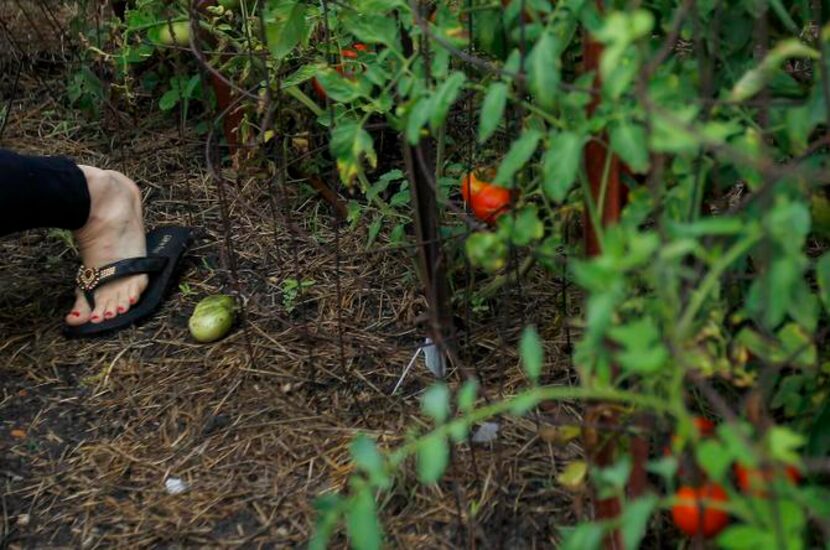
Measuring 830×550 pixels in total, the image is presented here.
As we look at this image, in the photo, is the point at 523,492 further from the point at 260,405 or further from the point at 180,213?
the point at 180,213

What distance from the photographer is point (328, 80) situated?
159 centimetres

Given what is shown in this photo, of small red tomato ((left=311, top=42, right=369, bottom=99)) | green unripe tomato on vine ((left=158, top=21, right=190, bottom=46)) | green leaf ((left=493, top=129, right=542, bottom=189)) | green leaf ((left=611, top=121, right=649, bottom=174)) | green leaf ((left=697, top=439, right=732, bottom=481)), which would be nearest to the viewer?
green leaf ((left=697, top=439, right=732, bottom=481))

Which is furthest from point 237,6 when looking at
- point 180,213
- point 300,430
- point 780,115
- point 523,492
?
point 780,115

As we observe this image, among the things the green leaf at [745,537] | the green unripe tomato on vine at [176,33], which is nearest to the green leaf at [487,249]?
the green leaf at [745,537]

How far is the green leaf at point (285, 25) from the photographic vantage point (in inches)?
74.7

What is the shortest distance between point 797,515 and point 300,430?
112 cm

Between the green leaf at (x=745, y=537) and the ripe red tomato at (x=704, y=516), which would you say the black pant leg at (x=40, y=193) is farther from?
the green leaf at (x=745, y=537)

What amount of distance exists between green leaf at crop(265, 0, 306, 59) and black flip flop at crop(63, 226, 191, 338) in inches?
25.9

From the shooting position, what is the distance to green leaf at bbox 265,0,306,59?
190cm

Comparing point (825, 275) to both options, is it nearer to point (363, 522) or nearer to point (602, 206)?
point (602, 206)

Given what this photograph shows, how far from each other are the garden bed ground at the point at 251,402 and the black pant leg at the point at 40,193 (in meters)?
0.21

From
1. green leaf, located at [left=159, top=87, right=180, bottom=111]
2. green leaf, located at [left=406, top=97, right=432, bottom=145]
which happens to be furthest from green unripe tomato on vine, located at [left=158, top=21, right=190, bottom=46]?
green leaf, located at [left=406, top=97, right=432, bottom=145]

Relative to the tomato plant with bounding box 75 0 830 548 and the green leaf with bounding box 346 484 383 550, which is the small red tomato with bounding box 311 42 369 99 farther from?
the green leaf with bounding box 346 484 383 550

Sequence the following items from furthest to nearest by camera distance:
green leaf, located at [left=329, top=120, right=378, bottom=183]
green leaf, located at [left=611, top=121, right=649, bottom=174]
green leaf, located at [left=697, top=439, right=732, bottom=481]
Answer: green leaf, located at [left=329, top=120, right=378, bottom=183] < green leaf, located at [left=611, top=121, right=649, bottom=174] < green leaf, located at [left=697, top=439, right=732, bottom=481]
